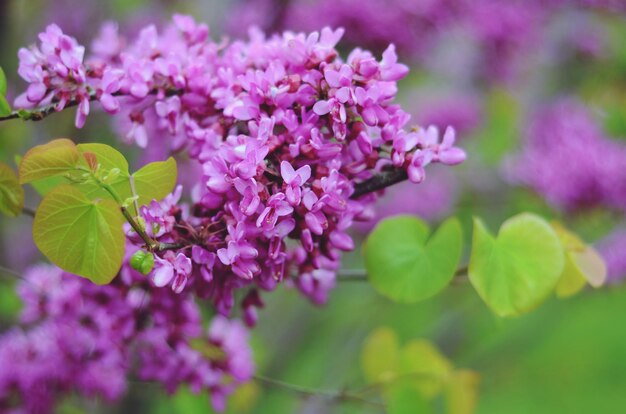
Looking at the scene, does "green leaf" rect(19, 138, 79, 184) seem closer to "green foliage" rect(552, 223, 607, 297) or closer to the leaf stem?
the leaf stem

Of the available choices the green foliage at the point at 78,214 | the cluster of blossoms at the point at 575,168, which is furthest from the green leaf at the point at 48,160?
the cluster of blossoms at the point at 575,168

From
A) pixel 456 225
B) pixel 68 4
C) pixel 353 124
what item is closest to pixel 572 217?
pixel 456 225

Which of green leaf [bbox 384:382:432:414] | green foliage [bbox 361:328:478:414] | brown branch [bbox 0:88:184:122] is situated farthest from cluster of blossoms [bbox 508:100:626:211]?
brown branch [bbox 0:88:184:122]

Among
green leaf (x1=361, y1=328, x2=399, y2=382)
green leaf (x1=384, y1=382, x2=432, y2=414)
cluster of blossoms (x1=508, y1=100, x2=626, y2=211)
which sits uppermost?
green leaf (x1=384, y1=382, x2=432, y2=414)

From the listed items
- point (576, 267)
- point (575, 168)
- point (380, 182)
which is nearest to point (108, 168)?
point (380, 182)

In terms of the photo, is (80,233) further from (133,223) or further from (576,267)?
(576,267)

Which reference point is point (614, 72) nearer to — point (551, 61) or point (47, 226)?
point (551, 61)

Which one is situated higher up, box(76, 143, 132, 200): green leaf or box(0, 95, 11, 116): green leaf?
box(0, 95, 11, 116): green leaf
